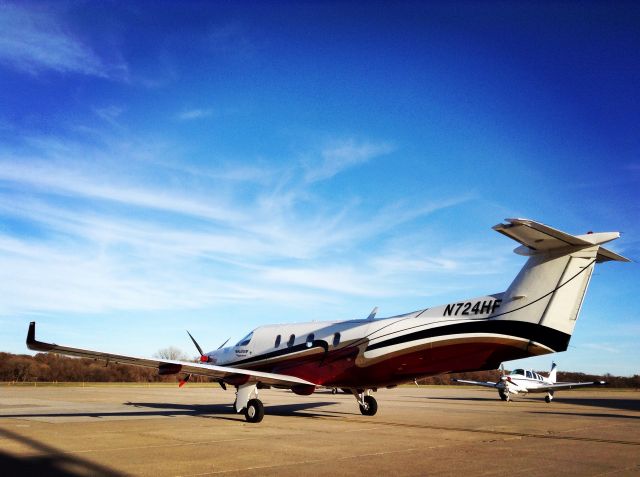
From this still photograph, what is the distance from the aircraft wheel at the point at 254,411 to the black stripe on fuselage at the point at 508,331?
4.93 metres

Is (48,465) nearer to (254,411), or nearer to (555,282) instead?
(254,411)

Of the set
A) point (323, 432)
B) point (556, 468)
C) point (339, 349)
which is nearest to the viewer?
point (556, 468)

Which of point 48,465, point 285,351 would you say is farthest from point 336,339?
point 48,465

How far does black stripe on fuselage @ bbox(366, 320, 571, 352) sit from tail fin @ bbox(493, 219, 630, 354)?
22mm

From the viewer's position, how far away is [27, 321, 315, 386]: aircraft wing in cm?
1345

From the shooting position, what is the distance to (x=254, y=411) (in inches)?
632

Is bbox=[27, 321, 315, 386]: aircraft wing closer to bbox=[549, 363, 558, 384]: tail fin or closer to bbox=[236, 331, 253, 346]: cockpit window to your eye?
bbox=[236, 331, 253, 346]: cockpit window

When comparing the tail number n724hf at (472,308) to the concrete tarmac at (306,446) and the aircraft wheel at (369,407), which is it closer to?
the concrete tarmac at (306,446)

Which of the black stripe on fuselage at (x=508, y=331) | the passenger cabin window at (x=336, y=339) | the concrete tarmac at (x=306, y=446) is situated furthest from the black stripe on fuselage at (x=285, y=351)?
the black stripe on fuselage at (x=508, y=331)

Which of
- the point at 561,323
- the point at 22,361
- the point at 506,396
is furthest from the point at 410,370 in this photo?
the point at 22,361

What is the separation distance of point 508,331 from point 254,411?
25.8 feet

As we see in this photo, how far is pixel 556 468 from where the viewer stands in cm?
833

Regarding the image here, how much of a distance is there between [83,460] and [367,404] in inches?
463

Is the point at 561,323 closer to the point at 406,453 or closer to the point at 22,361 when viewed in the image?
the point at 406,453
